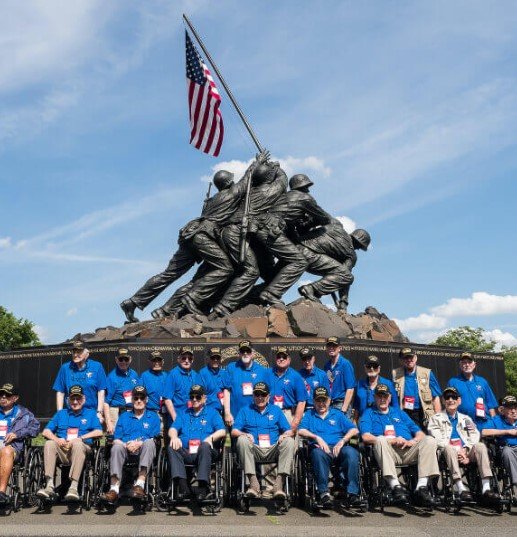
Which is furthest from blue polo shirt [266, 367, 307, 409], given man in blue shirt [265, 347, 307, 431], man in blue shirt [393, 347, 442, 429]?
man in blue shirt [393, 347, 442, 429]

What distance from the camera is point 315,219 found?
1712cm

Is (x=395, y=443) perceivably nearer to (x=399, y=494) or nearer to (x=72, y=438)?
(x=399, y=494)

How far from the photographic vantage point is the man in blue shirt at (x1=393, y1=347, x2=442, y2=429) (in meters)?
8.02

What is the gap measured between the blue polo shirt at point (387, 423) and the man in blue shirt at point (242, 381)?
4.54ft

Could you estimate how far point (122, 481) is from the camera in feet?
24.7

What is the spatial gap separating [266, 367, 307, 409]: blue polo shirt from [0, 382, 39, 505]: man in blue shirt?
109 inches

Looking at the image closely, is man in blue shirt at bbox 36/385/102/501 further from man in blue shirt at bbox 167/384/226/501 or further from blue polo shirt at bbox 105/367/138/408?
man in blue shirt at bbox 167/384/226/501

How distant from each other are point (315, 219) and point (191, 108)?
4.47 meters

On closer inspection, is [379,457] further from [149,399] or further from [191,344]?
[191,344]

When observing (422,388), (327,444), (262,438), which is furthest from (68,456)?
(422,388)

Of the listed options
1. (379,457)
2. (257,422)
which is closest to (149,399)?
(257,422)

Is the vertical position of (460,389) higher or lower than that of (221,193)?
lower

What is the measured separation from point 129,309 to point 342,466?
10.8 metres

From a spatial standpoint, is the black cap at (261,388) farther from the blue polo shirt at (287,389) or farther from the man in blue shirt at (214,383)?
the man in blue shirt at (214,383)
